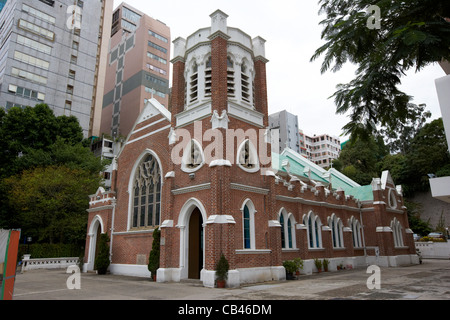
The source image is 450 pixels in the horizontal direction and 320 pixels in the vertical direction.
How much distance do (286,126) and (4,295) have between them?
81.1 metres

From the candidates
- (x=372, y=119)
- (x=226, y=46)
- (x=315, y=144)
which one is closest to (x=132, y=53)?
(x=226, y=46)

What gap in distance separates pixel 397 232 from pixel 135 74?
48546mm

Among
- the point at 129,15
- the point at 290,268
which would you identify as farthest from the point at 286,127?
the point at 290,268

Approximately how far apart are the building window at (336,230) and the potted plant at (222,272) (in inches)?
481

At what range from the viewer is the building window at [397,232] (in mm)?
26906

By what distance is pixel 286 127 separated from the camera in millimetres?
84562

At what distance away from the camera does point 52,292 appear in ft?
40.8

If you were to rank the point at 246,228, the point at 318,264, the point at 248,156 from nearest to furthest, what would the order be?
the point at 246,228, the point at 248,156, the point at 318,264

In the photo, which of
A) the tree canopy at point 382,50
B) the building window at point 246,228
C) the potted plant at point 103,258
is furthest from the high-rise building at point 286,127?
the tree canopy at point 382,50

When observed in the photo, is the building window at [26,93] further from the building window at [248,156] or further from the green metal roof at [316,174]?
the building window at [248,156]

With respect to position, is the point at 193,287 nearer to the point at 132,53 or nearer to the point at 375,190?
the point at 375,190

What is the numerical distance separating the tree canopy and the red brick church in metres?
7.20

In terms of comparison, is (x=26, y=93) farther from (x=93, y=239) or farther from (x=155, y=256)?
(x=155, y=256)

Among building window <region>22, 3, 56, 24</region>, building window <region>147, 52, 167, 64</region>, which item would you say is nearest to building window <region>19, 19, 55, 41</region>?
building window <region>22, 3, 56, 24</region>
